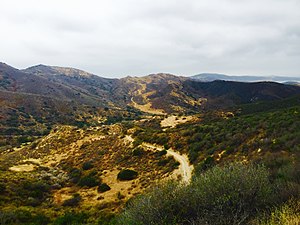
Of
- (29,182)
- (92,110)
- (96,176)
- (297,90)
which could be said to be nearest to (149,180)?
(96,176)

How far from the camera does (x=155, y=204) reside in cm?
991

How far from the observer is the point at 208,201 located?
970 cm

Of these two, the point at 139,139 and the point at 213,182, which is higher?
the point at 213,182

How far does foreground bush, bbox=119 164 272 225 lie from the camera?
9281 mm

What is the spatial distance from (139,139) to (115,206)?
19720 millimetres

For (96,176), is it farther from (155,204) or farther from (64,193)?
(155,204)

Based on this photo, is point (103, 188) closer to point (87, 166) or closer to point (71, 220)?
point (87, 166)

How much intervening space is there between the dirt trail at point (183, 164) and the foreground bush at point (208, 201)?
10321 millimetres

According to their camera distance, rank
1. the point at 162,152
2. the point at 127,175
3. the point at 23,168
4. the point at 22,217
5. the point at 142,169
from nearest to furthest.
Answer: the point at 22,217
the point at 127,175
the point at 142,169
the point at 162,152
the point at 23,168

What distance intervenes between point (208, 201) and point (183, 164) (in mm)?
18177

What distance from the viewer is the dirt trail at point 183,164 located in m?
23.7

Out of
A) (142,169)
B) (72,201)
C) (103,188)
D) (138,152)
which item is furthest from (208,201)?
(138,152)

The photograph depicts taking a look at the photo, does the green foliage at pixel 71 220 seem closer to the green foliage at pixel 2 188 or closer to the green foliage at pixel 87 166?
the green foliage at pixel 2 188

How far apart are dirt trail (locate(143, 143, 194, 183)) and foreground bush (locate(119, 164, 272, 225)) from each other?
1032cm
